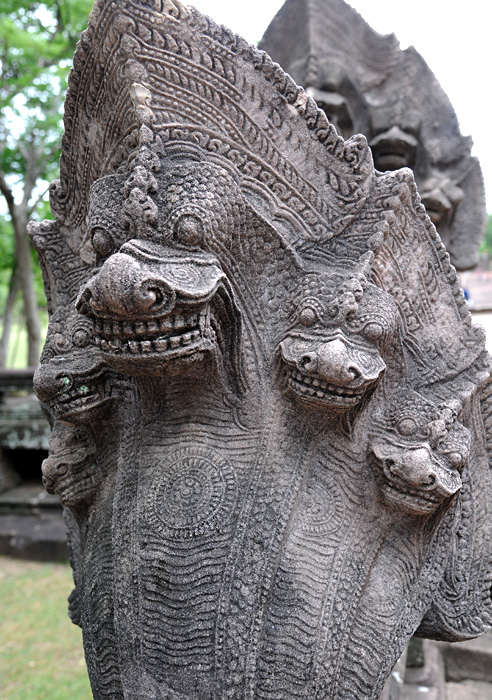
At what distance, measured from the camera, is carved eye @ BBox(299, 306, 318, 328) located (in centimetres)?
138

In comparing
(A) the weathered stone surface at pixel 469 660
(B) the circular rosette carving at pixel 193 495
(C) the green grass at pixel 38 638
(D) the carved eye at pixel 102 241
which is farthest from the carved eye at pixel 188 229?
(C) the green grass at pixel 38 638

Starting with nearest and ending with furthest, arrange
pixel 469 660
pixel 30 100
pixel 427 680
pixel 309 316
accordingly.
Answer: pixel 309 316 → pixel 427 680 → pixel 469 660 → pixel 30 100

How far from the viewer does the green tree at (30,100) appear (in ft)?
24.2

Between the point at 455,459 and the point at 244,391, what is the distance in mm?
540

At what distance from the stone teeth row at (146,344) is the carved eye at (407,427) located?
22.8 inches

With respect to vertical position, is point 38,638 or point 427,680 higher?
point 427,680

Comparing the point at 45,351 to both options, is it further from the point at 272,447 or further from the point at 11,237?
the point at 11,237

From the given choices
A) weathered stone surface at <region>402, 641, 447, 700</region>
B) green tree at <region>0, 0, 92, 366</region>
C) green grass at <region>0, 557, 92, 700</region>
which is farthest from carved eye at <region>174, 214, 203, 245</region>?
green tree at <region>0, 0, 92, 366</region>

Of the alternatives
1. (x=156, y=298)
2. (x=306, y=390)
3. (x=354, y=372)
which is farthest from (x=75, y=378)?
(x=354, y=372)

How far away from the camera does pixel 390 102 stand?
3092mm

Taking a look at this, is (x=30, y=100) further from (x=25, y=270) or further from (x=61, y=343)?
(x=61, y=343)

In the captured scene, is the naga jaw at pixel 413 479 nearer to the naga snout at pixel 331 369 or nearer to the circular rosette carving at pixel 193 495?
the naga snout at pixel 331 369

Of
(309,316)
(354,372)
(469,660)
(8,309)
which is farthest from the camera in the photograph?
(8,309)

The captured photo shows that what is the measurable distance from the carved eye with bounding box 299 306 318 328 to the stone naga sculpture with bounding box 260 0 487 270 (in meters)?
1.85
